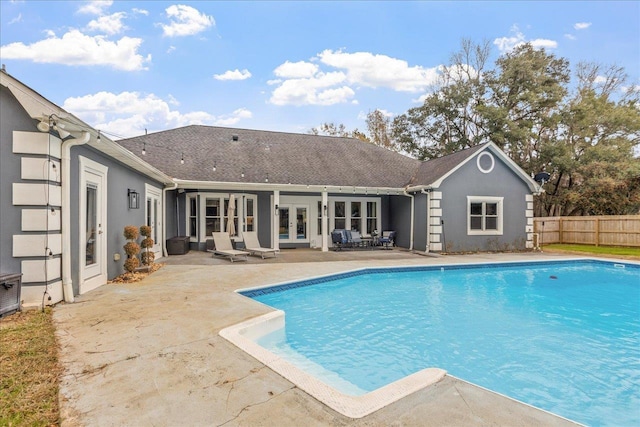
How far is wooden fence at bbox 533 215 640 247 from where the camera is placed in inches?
674

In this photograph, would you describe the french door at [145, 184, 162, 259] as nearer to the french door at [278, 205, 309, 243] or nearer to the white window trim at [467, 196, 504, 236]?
the french door at [278, 205, 309, 243]

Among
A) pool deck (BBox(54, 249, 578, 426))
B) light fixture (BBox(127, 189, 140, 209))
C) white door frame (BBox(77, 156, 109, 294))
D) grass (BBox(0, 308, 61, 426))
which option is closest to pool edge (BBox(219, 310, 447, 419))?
pool deck (BBox(54, 249, 578, 426))

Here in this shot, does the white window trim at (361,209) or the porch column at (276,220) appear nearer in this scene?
the porch column at (276,220)

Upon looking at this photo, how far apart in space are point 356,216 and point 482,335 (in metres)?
12.2

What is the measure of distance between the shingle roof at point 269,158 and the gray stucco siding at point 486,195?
2706 mm

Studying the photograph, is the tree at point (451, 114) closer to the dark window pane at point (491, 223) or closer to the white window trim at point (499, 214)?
the white window trim at point (499, 214)

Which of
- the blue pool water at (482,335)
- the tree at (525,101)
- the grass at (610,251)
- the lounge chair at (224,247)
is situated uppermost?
the tree at (525,101)

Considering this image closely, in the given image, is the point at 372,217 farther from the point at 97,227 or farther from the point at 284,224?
the point at 97,227

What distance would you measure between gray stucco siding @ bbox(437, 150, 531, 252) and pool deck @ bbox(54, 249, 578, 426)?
1160cm

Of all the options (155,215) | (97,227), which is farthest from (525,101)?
(97,227)

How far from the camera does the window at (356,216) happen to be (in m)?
17.9

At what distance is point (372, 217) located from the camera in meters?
18.2

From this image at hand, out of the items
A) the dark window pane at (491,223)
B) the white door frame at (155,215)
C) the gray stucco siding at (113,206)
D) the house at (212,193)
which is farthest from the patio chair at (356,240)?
the gray stucco siding at (113,206)

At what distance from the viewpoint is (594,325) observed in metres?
6.67
